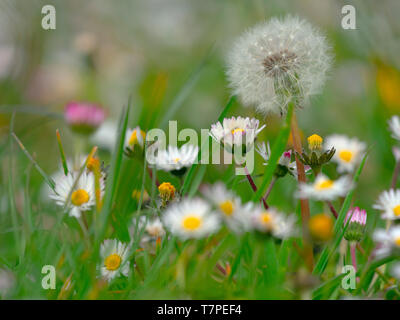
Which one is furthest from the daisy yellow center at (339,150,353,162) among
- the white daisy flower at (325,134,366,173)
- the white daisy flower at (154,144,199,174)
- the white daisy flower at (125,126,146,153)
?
the white daisy flower at (125,126,146,153)

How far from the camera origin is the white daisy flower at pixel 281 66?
3.29 ft

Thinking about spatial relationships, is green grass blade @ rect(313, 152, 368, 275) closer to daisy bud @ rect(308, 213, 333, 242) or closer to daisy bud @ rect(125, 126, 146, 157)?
daisy bud @ rect(308, 213, 333, 242)

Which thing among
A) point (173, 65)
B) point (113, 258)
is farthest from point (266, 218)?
point (173, 65)

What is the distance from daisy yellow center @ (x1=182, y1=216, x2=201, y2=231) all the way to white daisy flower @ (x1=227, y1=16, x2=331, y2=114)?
0.33 metres

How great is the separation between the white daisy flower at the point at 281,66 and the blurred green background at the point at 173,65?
1.36ft

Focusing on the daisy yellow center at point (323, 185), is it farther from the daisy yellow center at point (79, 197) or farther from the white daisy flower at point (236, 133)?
the daisy yellow center at point (79, 197)

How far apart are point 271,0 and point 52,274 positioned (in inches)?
72.4

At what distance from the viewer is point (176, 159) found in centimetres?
107

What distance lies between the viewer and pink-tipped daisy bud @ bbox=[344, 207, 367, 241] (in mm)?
911

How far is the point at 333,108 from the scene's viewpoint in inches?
97.3

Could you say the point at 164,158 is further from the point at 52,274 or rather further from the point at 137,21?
the point at 137,21

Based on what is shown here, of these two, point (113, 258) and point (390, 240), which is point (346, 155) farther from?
→ point (113, 258)


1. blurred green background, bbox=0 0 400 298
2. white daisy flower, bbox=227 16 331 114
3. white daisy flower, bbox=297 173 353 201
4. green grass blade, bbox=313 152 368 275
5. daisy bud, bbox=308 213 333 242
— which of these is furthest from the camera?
blurred green background, bbox=0 0 400 298

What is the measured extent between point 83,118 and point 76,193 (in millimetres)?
418
